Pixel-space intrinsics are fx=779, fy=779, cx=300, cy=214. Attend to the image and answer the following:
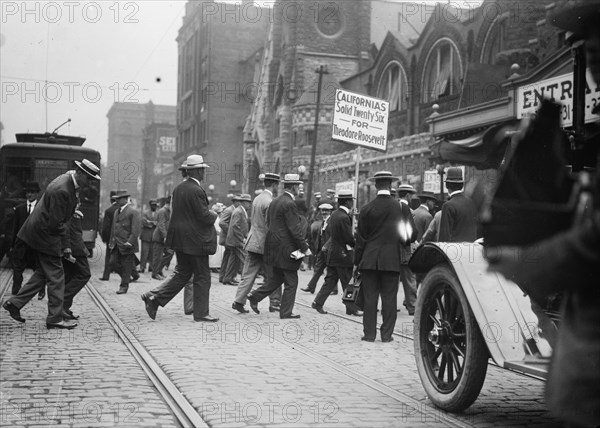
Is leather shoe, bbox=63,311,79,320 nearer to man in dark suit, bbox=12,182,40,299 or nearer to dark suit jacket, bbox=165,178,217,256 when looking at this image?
man in dark suit, bbox=12,182,40,299

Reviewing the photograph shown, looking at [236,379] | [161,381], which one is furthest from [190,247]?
[161,381]

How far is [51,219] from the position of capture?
341 inches

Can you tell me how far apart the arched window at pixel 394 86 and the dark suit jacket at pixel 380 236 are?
107 ft

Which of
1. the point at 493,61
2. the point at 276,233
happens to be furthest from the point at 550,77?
the point at 493,61

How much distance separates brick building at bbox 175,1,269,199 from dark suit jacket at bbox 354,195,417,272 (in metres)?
55.4

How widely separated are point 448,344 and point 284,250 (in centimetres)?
552

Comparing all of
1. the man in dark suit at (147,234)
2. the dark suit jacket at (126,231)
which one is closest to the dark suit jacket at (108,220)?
the man in dark suit at (147,234)

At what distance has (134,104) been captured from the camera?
406ft

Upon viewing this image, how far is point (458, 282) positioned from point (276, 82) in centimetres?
5192

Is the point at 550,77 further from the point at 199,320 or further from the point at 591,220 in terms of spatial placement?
the point at 591,220

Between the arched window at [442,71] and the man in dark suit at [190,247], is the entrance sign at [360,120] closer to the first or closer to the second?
the man in dark suit at [190,247]

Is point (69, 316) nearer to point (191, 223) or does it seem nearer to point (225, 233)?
point (191, 223)

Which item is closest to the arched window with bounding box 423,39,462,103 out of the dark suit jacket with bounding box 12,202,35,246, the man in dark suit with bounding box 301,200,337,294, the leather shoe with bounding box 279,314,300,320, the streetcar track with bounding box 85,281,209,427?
the man in dark suit with bounding box 301,200,337,294

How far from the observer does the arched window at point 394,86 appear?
41.3m
